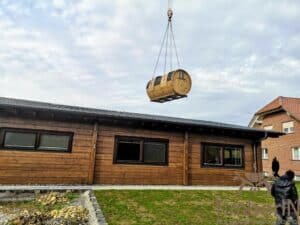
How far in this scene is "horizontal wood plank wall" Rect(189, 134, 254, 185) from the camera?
1252cm

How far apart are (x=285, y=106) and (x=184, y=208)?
2133 centimetres

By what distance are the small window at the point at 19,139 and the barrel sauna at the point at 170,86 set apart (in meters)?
4.93

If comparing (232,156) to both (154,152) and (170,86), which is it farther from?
(170,86)

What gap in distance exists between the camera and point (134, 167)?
460 inches

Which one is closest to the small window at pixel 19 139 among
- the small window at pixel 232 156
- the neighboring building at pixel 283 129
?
the small window at pixel 232 156

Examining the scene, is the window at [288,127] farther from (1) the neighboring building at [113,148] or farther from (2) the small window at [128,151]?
(2) the small window at [128,151]

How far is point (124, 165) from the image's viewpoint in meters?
11.5

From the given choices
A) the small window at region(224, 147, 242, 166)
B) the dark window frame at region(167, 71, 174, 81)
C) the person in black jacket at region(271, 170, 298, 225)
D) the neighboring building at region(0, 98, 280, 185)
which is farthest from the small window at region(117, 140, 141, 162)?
the person in black jacket at region(271, 170, 298, 225)

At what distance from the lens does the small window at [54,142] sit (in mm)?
10453

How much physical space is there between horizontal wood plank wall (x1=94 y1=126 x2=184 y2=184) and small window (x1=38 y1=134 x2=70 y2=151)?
1303 millimetres

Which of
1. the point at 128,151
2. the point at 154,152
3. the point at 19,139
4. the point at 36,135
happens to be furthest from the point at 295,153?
the point at 19,139

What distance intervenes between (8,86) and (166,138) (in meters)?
12.7

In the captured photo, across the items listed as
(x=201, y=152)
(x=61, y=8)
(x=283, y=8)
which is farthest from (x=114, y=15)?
(x=201, y=152)

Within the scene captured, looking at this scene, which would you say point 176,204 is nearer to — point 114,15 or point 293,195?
point 293,195
